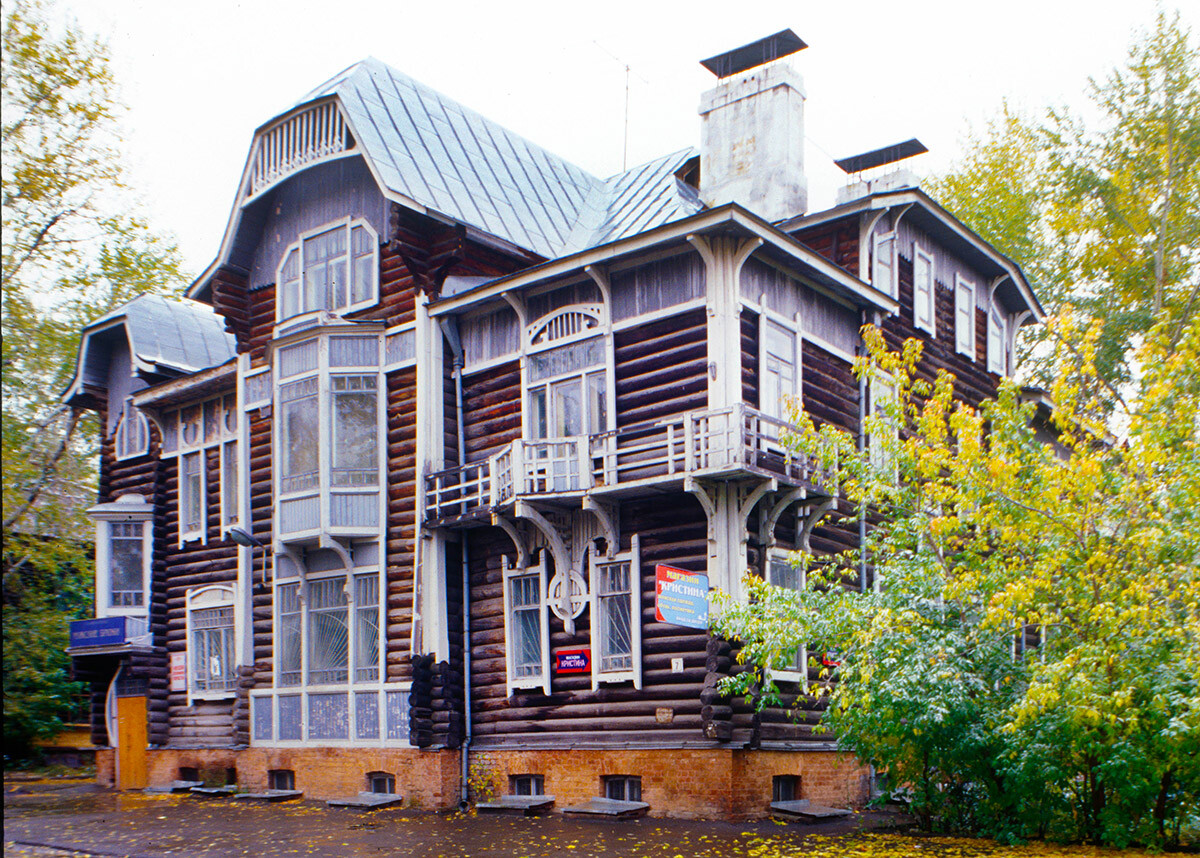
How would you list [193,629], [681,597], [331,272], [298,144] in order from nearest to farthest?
[681,597] → [298,144] → [331,272] → [193,629]

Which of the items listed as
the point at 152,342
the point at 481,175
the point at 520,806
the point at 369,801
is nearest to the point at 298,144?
the point at 481,175

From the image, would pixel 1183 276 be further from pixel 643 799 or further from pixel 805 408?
pixel 643 799

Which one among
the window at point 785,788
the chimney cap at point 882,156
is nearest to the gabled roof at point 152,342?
the chimney cap at point 882,156

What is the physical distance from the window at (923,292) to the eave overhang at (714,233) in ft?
8.15

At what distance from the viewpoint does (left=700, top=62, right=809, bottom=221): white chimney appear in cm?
2345

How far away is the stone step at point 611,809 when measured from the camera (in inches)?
671

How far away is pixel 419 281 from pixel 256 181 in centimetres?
471

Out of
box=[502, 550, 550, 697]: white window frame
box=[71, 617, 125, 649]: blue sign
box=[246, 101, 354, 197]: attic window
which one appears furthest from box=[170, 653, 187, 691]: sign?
box=[246, 101, 354, 197]: attic window

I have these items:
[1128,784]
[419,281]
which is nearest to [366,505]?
[419,281]

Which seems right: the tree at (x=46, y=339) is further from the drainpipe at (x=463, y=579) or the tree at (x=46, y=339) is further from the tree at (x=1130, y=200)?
the tree at (x=1130, y=200)

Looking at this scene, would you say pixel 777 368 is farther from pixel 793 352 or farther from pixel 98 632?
pixel 98 632

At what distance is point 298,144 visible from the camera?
2252 centimetres

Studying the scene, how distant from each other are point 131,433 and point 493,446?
12.2 m

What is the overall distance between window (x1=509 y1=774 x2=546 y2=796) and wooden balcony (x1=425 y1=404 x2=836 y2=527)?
4.19 meters
